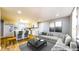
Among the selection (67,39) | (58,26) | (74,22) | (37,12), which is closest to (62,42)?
(67,39)

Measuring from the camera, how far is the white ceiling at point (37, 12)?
158cm

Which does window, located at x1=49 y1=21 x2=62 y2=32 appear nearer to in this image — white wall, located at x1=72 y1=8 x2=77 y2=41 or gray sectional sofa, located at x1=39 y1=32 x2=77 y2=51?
gray sectional sofa, located at x1=39 y1=32 x2=77 y2=51

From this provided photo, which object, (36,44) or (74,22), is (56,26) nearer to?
(74,22)

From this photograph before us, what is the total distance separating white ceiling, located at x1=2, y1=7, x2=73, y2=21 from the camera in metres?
1.58

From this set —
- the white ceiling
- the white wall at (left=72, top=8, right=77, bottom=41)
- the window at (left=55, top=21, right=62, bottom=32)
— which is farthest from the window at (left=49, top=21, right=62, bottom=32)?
the white wall at (left=72, top=8, right=77, bottom=41)

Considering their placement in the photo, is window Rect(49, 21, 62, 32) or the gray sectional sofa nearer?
the gray sectional sofa

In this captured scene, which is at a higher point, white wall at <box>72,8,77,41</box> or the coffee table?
white wall at <box>72,8,77,41</box>

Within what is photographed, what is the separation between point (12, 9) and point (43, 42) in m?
0.94

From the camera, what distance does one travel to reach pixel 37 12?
163 centimetres
